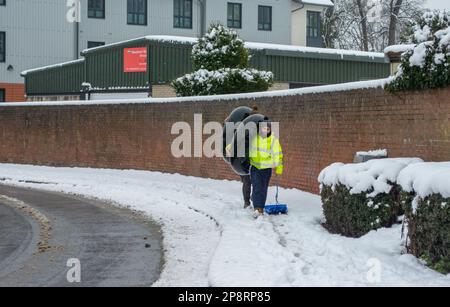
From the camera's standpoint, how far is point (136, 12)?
1718 inches

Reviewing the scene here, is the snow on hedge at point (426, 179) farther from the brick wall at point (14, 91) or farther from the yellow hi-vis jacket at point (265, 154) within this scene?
the brick wall at point (14, 91)

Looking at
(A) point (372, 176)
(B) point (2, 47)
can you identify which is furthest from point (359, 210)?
(B) point (2, 47)

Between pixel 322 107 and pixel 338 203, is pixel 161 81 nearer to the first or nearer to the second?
pixel 322 107

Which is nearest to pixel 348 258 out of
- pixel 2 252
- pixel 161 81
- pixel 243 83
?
pixel 2 252

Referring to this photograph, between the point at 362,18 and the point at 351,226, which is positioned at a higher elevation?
the point at 362,18

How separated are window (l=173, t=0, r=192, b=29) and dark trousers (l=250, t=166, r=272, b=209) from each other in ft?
107

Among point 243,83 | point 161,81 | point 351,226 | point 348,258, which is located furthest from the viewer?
point 161,81

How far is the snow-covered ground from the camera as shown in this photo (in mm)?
A: 7520

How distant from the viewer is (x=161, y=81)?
28688mm

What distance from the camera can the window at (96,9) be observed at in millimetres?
42594

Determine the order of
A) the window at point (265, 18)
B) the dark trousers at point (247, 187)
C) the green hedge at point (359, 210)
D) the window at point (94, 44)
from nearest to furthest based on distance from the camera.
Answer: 1. the green hedge at point (359, 210)
2. the dark trousers at point (247, 187)
3. the window at point (94, 44)
4. the window at point (265, 18)

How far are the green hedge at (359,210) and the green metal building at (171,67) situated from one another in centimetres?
1808

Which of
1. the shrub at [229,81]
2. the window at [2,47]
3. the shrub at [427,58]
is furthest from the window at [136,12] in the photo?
the shrub at [427,58]

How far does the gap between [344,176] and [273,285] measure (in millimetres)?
3624
